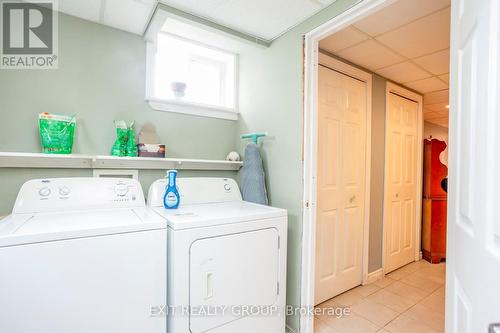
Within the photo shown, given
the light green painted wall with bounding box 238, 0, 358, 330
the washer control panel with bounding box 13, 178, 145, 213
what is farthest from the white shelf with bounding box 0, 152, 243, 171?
the light green painted wall with bounding box 238, 0, 358, 330

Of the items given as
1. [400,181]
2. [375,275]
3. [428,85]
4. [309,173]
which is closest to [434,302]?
[375,275]

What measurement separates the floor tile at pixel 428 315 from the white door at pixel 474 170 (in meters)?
1.38

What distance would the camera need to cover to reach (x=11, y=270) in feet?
3.13

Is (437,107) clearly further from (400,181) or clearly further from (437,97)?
(400,181)

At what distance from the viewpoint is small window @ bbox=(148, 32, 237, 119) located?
78.4 inches

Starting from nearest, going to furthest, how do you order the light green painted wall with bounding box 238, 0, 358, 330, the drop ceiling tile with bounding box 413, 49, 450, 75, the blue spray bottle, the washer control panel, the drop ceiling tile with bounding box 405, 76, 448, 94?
the washer control panel
the blue spray bottle
the light green painted wall with bounding box 238, 0, 358, 330
the drop ceiling tile with bounding box 413, 49, 450, 75
the drop ceiling tile with bounding box 405, 76, 448, 94

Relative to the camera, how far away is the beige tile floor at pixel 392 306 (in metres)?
1.92

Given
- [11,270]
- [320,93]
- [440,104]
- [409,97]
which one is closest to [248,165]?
[320,93]

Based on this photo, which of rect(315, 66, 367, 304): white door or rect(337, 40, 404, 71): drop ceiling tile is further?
rect(315, 66, 367, 304): white door

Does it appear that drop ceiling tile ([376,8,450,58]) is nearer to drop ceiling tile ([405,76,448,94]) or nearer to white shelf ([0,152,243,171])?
drop ceiling tile ([405,76,448,94])

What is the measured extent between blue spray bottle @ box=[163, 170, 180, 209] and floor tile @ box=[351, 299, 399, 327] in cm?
177

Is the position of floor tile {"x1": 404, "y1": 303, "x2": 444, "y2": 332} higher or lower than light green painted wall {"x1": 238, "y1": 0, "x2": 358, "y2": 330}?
lower

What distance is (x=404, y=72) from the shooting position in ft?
8.38

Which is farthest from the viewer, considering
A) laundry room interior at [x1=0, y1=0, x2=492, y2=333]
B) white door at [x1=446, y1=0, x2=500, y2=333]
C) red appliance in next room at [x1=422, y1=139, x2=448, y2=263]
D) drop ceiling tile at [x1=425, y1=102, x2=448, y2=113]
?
drop ceiling tile at [x1=425, y1=102, x2=448, y2=113]
